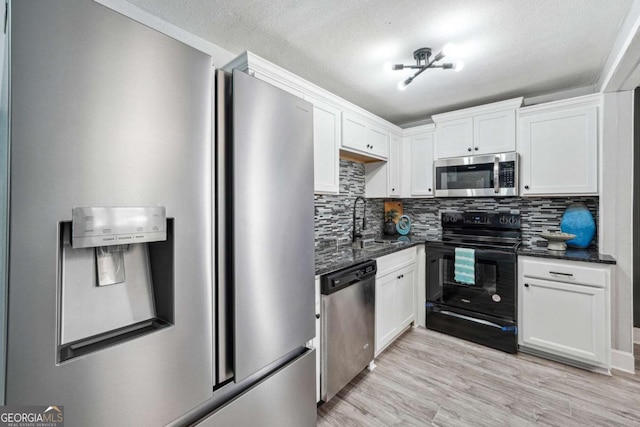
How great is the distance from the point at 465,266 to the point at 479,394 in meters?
1.08

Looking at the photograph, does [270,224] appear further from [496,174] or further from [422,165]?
[422,165]

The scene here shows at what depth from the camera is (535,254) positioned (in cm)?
237

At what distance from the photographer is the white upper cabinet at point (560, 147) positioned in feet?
7.81

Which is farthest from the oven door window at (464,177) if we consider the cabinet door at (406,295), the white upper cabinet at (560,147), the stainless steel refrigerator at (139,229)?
the stainless steel refrigerator at (139,229)

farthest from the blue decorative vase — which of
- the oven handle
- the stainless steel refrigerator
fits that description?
the stainless steel refrigerator

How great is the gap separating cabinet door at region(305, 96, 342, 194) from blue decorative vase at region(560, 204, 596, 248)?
220 centimetres

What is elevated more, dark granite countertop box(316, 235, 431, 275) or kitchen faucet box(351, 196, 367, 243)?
kitchen faucet box(351, 196, 367, 243)

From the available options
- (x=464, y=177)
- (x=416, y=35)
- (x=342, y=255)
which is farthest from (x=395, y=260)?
(x=416, y=35)

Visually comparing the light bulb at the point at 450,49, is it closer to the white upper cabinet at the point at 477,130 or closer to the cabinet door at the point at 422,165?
→ the white upper cabinet at the point at 477,130

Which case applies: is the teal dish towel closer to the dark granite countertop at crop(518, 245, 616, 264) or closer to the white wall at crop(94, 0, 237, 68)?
the dark granite countertop at crop(518, 245, 616, 264)

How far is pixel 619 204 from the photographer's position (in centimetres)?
223

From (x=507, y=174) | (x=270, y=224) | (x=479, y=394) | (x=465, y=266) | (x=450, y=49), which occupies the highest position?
(x=450, y=49)

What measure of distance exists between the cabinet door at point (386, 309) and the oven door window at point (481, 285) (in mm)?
573

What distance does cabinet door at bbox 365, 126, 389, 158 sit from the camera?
281cm
